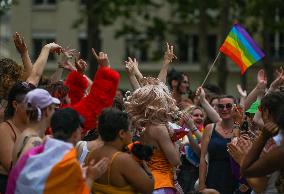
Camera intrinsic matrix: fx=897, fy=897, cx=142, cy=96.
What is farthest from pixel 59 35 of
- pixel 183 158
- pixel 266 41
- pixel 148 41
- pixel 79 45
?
pixel 183 158

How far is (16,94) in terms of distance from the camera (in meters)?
7.88

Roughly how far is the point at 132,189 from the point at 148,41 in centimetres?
3096

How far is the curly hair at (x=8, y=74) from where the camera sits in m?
9.00

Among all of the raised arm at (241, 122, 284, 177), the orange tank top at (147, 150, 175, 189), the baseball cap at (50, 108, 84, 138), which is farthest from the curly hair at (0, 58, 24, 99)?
the raised arm at (241, 122, 284, 177)

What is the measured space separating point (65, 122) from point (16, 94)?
117cm

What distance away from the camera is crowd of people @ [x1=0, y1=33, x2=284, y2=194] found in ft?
22.2

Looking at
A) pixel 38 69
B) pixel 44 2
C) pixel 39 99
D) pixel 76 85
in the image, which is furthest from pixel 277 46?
pixel 39 99

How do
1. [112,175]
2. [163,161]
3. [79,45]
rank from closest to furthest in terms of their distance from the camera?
[112,175] → [163,161] → [79,45]

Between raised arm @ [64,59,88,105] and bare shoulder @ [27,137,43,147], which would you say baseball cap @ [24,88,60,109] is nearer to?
bare shoulder @ [27,137,43,147]

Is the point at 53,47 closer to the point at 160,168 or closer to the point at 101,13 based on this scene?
the point at 160,168

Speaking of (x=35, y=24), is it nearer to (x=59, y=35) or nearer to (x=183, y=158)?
(x=59, y=35)

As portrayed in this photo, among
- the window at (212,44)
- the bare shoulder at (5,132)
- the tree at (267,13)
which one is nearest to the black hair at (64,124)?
the bare shoulder at (5,132)

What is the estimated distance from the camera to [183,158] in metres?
11.8

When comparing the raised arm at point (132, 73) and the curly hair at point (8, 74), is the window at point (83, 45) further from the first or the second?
the curly hair at point (8, 74)
